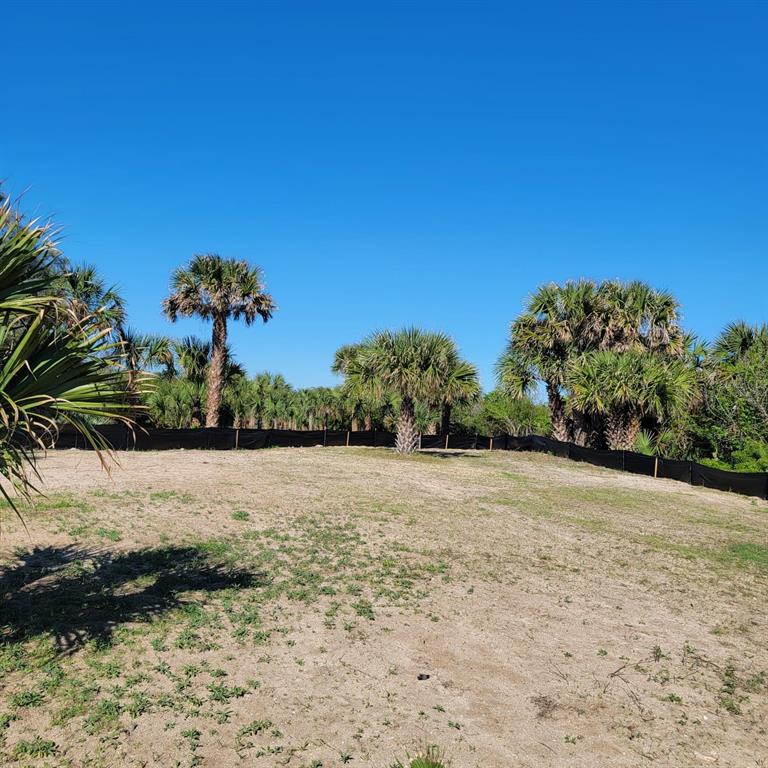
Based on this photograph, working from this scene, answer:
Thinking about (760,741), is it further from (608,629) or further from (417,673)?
(417,673)

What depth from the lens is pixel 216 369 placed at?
25.7 metres

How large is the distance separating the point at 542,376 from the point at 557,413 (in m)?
1.98

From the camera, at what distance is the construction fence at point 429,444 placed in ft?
59.6

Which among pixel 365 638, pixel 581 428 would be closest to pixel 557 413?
pixel 581 428

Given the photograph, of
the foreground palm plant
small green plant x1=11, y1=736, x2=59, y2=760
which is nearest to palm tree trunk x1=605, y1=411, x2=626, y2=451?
the foreground palm plant

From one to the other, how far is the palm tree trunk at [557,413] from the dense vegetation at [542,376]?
7 cm

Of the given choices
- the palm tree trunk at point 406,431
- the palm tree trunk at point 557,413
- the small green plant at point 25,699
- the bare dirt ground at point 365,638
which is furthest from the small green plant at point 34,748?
the palm tree trunk at point 557,413

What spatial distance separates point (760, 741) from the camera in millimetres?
4070

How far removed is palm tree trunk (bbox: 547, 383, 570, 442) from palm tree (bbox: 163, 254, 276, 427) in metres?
14.6

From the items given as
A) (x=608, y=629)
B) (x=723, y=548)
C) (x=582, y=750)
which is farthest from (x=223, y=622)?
(x=723, y=548)

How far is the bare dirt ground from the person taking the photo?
383cm

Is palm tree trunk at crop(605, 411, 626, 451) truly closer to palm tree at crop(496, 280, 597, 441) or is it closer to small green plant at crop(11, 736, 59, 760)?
palm tree at crop(496, 280, 597, 441)

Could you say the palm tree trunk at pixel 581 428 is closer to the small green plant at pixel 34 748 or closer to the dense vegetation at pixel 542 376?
the dense vegetation at pixel 542 376

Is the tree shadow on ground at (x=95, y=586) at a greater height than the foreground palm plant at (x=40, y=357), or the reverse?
the foreground palm plant at (x=40, y=357)
